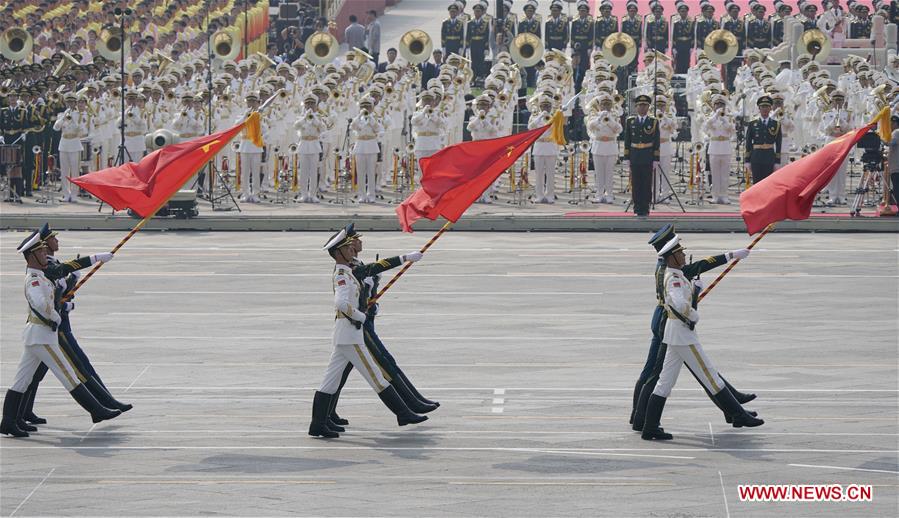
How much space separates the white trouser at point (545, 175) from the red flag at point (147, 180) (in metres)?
16.9

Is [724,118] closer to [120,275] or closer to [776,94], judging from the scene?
[776,94]

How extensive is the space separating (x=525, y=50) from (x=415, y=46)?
250 cm

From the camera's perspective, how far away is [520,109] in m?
42.1

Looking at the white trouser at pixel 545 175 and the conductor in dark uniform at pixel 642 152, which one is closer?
the conductor in dark uniform at pixel 642 152

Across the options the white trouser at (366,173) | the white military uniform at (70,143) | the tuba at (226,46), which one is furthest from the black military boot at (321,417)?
the tuba at (226,46)

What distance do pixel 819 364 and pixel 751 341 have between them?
1520mm

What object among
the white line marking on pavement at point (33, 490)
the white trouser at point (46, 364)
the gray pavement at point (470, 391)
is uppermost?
the white trouser at point (46, 364)

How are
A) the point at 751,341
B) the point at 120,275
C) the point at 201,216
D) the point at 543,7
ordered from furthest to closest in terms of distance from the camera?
1. the point at 543,7
2. the point at 201,216
3. the point at 120,275
4. the point at 751,341

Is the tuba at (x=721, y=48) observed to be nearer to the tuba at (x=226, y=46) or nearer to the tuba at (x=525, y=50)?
the tuba at (x=525, y=50)

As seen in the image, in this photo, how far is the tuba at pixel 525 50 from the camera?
142 feet

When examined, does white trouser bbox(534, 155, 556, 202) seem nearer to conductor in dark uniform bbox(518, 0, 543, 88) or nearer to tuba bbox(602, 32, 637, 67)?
tuba bbox(602, 32, 637, 67)

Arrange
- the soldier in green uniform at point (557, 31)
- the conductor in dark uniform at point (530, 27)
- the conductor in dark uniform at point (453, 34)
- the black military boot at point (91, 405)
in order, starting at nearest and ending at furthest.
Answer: the black military boot at point (91, 405), the conductor in dark uniform at point (530, 27), the soldier in green uniform at point (557, 31), the conductor in dark uniform at point (453, 34)

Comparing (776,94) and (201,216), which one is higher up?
(776,94)

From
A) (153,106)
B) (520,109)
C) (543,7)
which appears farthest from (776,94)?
(543,7)
